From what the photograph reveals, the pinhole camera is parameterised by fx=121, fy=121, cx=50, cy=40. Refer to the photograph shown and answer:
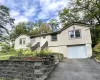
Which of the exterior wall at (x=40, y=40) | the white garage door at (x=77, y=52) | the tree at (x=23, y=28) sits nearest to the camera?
the white garage door at (x=77, y=52)

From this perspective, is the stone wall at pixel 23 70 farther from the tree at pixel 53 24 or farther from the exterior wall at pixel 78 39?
the tree at pixel 53 24

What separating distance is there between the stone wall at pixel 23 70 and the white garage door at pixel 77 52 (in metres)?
12.9

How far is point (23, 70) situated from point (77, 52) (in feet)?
46.0

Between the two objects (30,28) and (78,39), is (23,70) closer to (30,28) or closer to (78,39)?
(78,39)

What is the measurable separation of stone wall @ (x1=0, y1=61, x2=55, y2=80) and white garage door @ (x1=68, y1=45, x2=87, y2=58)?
12.9 m

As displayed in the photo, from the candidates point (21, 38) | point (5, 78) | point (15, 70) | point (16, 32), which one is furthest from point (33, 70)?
point (16, 32)

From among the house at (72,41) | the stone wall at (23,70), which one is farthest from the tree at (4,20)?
the stone wall at (23,70)

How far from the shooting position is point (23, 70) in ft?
27.5

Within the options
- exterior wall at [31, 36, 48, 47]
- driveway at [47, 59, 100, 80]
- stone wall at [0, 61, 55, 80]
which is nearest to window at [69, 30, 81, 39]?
exterior wall at [31, 36, 48, 47]

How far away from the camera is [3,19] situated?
1188 inches

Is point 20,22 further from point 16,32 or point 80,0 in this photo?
point 80,0

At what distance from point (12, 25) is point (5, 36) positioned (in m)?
4.81

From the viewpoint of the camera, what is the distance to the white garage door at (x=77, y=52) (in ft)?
66.3

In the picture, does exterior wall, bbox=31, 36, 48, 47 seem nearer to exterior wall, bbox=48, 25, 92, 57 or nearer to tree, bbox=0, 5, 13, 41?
exterior wall, bbox=48, 25, 92, 57
